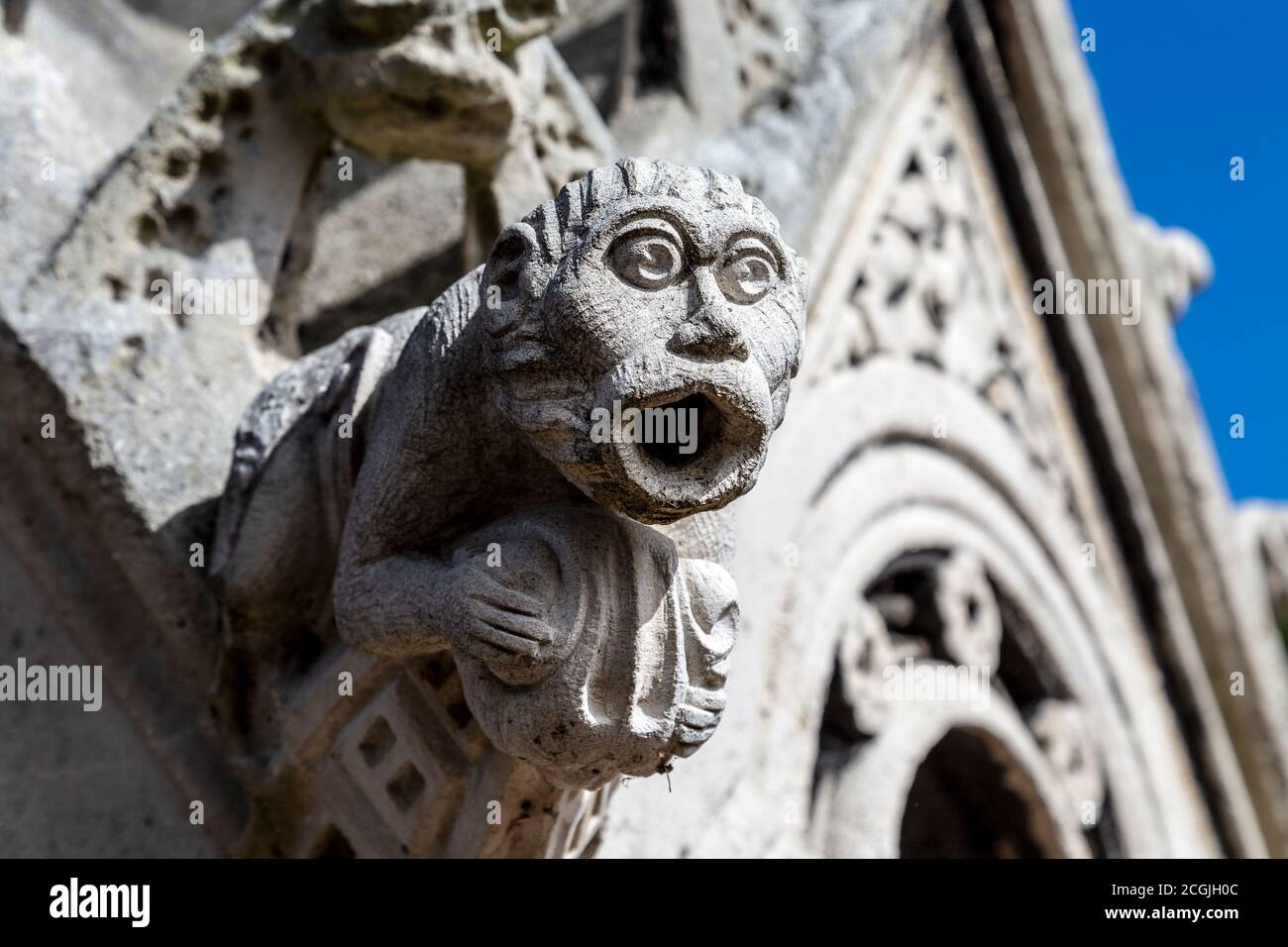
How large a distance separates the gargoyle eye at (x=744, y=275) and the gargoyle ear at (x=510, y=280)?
17 centimetres

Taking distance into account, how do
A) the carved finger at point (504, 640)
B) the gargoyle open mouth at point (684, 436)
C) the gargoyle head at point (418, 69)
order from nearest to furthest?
the gargoyle open mouth at point (684, 436) → the carved finger at point (504, 640) → the gargoyle head at point (418, 69)

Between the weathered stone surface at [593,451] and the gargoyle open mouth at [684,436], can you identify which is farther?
the weathered stone surface at [593,451]

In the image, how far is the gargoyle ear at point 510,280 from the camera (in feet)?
5.36

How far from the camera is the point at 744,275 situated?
5.28ft

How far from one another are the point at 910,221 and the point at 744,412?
5.74 ft

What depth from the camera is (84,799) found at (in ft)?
7.68

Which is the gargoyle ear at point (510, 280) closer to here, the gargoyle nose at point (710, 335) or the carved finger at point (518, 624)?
the gargoyle nose at point (710, 335)

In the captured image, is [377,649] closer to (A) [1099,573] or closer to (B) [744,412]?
(B) [744,412]

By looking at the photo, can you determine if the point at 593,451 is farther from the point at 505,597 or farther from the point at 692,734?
the point at 692,734

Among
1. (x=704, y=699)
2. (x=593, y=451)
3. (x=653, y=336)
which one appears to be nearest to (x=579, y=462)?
(x=593, y=451)

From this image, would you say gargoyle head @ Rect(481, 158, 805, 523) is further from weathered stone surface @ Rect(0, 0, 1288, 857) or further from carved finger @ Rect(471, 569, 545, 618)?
carved finger @ Rect(471, 569, 545, 618)

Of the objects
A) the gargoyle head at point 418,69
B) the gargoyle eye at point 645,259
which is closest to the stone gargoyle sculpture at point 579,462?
the gargoyle eye at point 645,259

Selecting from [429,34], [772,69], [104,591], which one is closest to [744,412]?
[429,34]

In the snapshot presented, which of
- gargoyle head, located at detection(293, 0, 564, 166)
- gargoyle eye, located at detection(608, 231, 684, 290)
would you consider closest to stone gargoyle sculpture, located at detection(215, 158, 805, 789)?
gargoyle eye, located at detection(608, 231, 684, 290)
